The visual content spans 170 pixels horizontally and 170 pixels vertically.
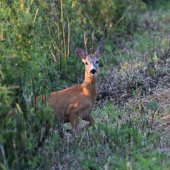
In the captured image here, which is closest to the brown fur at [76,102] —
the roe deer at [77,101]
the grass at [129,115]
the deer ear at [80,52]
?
the roe deer at [77,101]

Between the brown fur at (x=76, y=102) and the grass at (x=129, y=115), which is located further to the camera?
the brown fur at (x=76, y=102)

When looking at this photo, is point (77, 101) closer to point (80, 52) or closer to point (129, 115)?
point (129, 115)

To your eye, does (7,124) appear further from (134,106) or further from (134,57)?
(134,57)

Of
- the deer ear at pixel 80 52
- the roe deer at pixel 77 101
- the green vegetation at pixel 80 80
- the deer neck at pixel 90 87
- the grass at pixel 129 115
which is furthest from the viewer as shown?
the deer ear at pixel 80 52

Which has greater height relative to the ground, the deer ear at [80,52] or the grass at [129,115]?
the deer ear at [80,52]

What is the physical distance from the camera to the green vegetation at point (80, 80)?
12.1 ft

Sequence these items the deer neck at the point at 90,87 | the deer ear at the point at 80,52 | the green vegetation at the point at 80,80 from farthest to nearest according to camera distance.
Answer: the deer ear at the point at 80,52 → the deer neck at the point at 90,87 → the green vegetation at the point at 80,80

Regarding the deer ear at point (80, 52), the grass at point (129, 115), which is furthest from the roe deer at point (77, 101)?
the deer ear at point (80, 52)

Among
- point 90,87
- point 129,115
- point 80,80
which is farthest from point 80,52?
point 129,115

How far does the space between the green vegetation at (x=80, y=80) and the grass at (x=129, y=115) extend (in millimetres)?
15

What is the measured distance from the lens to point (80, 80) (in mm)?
7234

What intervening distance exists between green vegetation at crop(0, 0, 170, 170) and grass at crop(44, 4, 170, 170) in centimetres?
1

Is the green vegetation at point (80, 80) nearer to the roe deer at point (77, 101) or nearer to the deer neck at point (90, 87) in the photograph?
the roe deer at point (77, 101)

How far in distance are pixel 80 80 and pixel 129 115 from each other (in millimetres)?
2321
